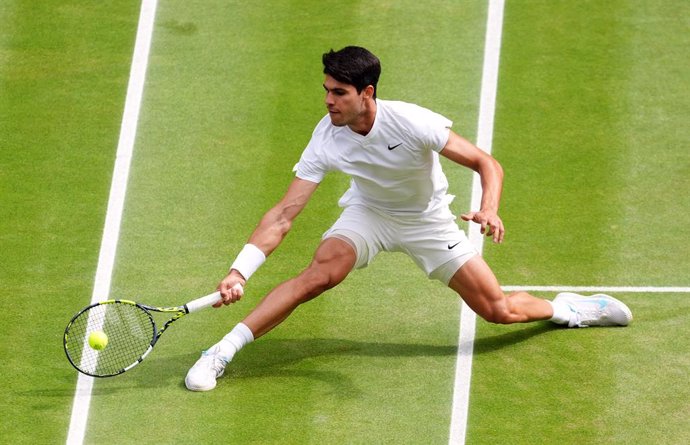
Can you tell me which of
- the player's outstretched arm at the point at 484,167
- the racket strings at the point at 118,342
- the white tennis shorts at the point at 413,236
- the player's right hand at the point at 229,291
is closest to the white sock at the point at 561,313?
the white tennis shorts at the point at 413,236

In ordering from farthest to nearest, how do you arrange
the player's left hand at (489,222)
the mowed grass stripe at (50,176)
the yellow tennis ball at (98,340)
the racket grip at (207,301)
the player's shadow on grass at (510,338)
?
the player's shadow on grass at (510,338) → the mowed grass stripe at (50,176) → the yellow tennis ball at (98,340) → the racket grip at (207,301) → the player's left hand at (489,222)

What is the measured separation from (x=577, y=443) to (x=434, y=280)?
2336mm

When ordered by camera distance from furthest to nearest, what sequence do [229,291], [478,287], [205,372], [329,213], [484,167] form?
[329,213]
[478,287]
[205,372]
[484,167]
[229,291]

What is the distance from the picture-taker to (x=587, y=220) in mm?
13133

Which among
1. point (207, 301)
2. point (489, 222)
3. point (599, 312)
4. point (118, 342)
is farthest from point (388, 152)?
point (118, 342)

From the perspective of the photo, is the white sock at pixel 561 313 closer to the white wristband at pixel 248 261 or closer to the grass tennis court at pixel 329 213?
the grass tennis court at pixel 329 213

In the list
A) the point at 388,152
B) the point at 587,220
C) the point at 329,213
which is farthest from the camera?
the point at 329,213

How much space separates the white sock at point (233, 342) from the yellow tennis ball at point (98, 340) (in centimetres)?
80

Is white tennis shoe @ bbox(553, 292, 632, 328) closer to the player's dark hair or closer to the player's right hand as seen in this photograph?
the player's dark hair

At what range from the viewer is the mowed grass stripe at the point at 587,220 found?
10969 millimetres

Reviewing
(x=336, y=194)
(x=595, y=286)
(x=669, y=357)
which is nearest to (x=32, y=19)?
(x=336, y=194)

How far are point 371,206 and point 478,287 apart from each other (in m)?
0.95

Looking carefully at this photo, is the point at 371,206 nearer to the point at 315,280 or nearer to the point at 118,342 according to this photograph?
the point at 315,280

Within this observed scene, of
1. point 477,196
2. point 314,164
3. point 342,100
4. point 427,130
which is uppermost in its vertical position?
point 342,100
